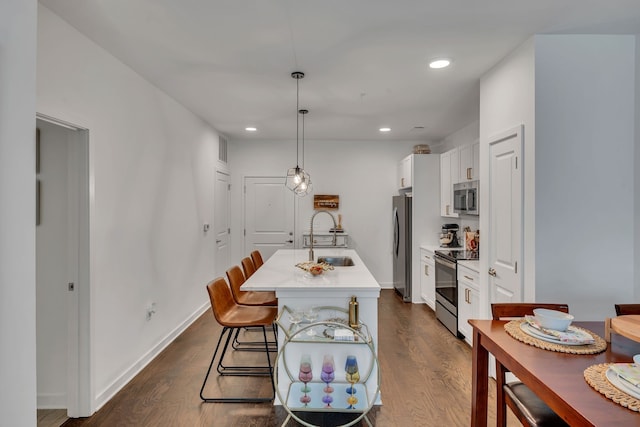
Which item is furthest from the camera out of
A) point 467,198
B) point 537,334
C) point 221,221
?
point 221,221

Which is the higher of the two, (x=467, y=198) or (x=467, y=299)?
(x=467, y=198)

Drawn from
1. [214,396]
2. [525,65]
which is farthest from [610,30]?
[214,396]

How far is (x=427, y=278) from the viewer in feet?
16.3

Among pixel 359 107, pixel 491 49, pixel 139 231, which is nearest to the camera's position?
pixel 491 49

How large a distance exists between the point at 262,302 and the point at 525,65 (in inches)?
107

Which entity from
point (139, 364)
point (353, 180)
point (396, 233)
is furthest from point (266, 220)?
point (139, 364)

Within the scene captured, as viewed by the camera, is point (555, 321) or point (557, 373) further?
point (555, 321)

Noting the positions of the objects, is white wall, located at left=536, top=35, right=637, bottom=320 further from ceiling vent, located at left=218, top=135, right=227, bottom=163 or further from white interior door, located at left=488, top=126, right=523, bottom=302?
ceiling vent, located at left=218, top=135, right=227, bottom=163

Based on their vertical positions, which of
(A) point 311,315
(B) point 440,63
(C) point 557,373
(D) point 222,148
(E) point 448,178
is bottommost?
(A) point 311,315

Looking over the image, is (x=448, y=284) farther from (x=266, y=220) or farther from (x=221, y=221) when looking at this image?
(x=221, y=221)

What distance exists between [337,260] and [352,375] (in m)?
1.67

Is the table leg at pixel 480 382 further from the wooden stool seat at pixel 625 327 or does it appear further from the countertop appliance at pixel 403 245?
the countertop appliance at pixel 403 245

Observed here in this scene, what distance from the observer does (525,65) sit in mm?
2443

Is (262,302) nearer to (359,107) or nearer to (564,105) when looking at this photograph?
(359,107)
